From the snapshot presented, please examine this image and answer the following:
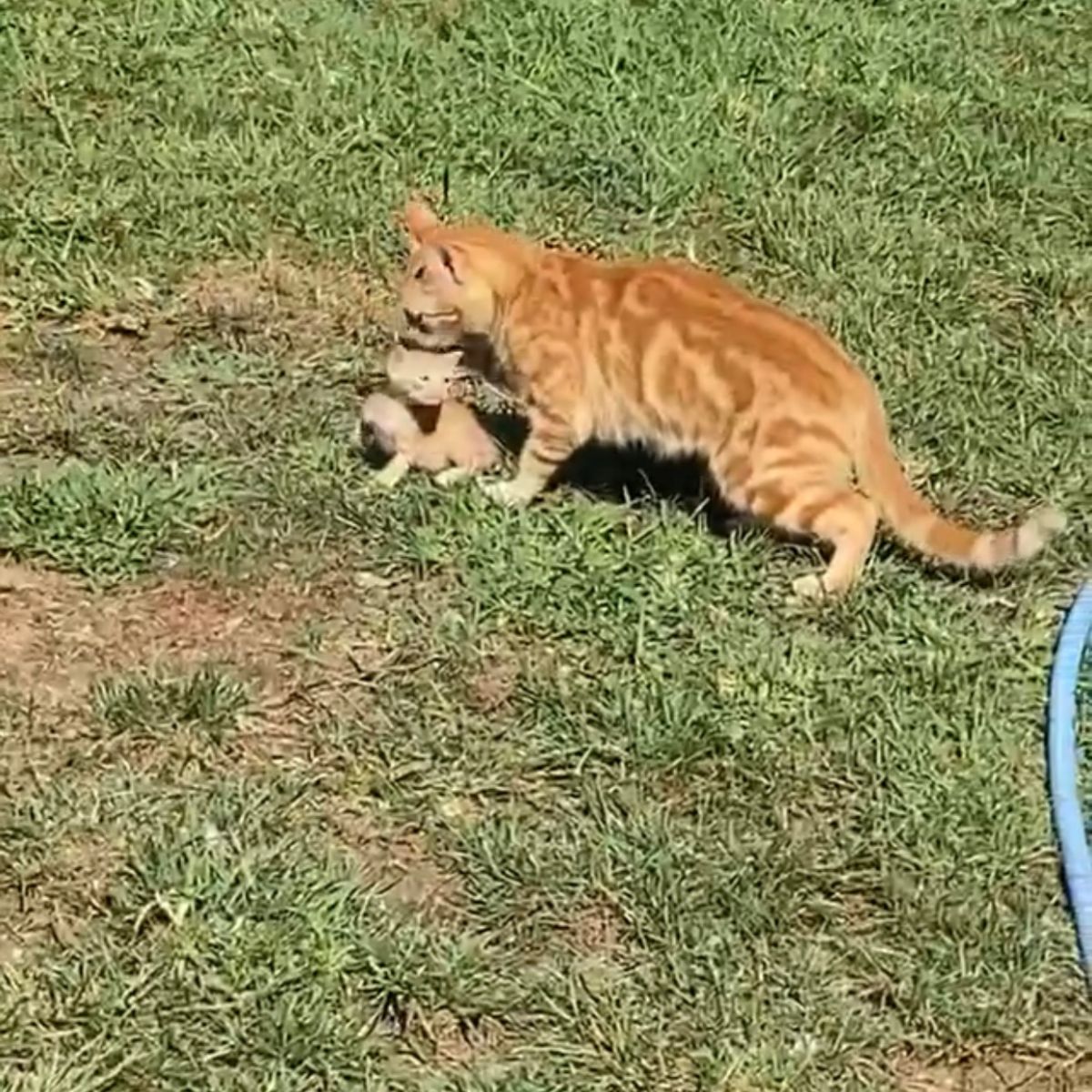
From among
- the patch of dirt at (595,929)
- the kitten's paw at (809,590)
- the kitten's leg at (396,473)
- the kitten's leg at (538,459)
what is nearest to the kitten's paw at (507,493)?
the kitten's leg at (538,459)

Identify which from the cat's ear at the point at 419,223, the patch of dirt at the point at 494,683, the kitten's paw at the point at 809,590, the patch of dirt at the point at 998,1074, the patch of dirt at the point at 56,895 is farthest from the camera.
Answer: the cat's ear at the point at 419,223

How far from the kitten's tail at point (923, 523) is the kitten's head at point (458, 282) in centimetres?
86

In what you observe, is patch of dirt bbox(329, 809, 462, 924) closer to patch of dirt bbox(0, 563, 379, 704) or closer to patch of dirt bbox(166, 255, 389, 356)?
patch of dirt bbox(0, 563, 379, 704)

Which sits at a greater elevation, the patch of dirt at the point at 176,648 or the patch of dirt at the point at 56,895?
the patch of dirt at the point at 56,895

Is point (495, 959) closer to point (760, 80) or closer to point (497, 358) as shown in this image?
point (497, 358)

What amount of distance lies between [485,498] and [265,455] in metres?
0.54

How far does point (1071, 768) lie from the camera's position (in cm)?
438

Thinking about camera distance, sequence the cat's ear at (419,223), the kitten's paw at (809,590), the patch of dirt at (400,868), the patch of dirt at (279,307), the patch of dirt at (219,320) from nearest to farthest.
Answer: the patch of dirt at (400,868) → the kitten's paw at (809,590) → the cat's ear at (419,223) → the patch of dirt at (219,320) → the patch of dirt at (279,307)

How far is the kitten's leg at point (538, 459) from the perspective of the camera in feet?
16.9

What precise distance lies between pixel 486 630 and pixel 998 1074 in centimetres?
144

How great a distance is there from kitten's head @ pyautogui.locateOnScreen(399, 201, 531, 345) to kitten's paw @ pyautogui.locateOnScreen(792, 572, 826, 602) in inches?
35.7

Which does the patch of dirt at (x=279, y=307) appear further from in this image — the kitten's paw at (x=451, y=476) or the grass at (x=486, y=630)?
the kitten's paw at (x=451, y=476)

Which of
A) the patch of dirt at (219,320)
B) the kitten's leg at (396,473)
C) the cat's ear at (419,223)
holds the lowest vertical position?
the patch of dirt at (219,320)

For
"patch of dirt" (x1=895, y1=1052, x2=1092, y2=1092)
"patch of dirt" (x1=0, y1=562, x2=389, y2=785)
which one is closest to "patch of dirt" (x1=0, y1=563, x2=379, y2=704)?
"patch of dirt" (x1=0, y1=562, x2=389, y2=785)
